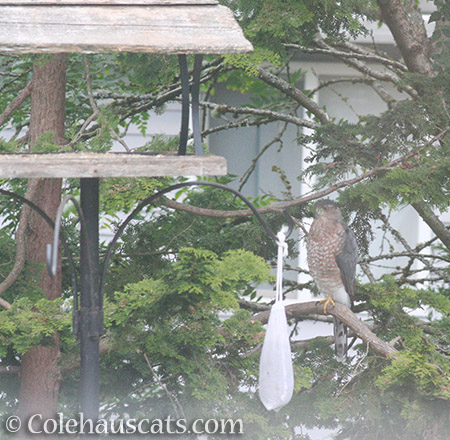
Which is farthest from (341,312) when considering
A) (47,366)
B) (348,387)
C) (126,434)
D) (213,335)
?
(47,366)

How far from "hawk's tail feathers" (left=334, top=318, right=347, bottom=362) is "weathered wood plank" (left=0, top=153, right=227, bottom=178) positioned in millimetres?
1623

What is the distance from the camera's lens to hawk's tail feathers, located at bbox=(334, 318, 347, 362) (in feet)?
9.73

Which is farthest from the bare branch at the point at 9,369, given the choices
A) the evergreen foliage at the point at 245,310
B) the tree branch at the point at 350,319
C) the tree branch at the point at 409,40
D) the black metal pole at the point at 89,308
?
the tree branch at the point at 409,40

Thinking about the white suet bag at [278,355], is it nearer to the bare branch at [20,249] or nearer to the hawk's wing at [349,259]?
the bare branch at [20,249]

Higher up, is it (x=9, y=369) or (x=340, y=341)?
(x=340, y=341)

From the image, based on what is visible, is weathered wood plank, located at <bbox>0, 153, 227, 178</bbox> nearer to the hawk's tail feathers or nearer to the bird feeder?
the bird feeder

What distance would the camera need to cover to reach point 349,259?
310 centimetres

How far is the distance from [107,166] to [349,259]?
1810 mm

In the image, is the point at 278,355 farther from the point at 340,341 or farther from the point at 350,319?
the point at 340,341

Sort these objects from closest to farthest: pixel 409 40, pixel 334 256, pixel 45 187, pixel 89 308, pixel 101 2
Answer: pixel 101 2 → pixel 89 308 → pixel 45 187 → pixel 334 256 → pixel 409 40

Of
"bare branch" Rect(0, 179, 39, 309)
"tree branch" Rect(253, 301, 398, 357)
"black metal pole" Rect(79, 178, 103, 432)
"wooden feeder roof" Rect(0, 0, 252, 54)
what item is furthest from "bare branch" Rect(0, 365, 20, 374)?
"wooden feeder roof" Rect(0, 0, 252, 54)

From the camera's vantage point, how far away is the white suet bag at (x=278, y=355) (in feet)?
6.27

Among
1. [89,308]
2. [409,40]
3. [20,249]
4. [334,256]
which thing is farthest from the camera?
[409,40]

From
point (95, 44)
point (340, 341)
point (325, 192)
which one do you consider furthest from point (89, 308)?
point (340, 341)
